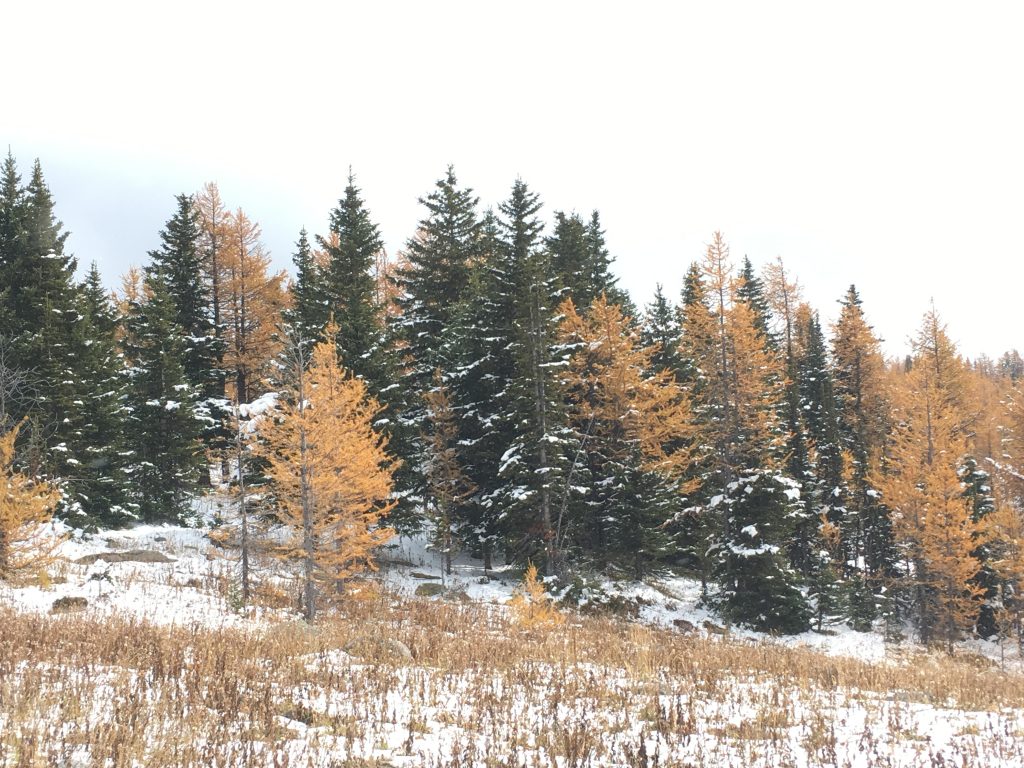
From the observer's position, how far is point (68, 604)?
12.8 metres

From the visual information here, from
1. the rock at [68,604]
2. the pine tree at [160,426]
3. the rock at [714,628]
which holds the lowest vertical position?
the rock at [714,628]

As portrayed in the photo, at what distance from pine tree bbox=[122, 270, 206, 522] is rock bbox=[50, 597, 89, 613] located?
15458mm

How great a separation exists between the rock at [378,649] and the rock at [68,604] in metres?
7.66

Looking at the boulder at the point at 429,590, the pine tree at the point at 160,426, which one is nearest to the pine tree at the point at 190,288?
the pine tree at the point at 160,426

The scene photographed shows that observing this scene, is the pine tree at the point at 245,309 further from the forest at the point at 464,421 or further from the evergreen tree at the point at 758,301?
the evergreen tree at the point at 758,301

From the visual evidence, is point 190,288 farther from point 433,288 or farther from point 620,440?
point 620,440

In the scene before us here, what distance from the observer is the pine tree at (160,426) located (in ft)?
90.1

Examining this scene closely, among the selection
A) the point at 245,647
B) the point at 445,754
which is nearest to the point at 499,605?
the point at 245,647

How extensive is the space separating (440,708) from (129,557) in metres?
19.0

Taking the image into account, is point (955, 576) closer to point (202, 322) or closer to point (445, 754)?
point (445, 754)

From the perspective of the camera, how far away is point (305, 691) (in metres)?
6.24

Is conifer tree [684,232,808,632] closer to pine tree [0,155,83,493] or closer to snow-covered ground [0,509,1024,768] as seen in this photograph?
snow-covered ground [0,509,1024,768]

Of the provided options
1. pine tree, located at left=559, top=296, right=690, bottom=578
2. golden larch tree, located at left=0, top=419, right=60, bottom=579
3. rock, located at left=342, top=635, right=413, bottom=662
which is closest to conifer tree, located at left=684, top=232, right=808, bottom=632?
pine tree, located at left=559, top=296, right=690, bottom=578

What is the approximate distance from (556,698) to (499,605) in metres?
16.2
